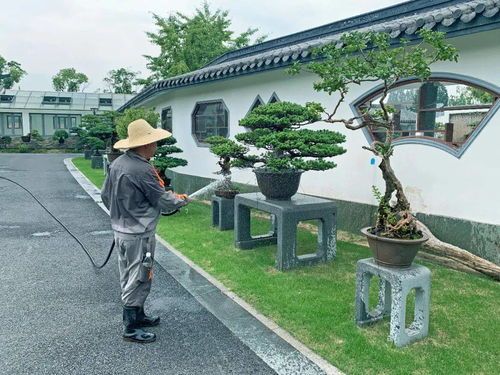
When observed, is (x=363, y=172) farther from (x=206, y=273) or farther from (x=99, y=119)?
(x=99, y=119)

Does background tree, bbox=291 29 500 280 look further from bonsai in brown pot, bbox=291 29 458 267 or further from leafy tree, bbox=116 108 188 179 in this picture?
leafy tree, bbox=116 108 188 179

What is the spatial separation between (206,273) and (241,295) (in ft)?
2.90

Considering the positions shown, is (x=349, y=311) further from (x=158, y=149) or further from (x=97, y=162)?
(x=97, y=162)

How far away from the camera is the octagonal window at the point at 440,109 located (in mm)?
5520

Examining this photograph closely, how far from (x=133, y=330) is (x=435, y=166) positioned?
469 cm

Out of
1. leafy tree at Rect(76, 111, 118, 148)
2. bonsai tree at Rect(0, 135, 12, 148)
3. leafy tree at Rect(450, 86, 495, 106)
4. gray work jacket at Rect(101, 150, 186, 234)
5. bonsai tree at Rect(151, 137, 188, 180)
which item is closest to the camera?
gray work jacket at Rect(101, 150, 186, 234)

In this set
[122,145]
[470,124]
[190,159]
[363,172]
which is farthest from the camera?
[190,159]

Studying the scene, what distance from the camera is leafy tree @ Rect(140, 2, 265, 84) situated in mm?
23188

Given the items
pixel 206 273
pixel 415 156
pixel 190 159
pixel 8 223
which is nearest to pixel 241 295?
pixel 206 273

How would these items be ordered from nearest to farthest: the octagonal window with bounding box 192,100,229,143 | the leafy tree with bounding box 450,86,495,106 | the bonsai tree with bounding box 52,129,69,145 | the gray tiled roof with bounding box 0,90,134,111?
the leafy tree with bounding box 450,86,495,106 → the octagonal window with bounding box 192,100,229,143 → the bonsai tree with bounding box 52,129,69,145 → the gray tiled roof with bounding box 0,90,134,111

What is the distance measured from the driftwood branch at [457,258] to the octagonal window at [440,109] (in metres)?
1.37

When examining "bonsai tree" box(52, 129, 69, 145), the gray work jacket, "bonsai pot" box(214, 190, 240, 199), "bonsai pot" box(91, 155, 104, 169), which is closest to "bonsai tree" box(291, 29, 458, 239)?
the gray work jacket

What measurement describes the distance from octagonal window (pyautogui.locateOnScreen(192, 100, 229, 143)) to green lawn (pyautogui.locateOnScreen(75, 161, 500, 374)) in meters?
4.87

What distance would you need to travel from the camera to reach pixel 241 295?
450cm
